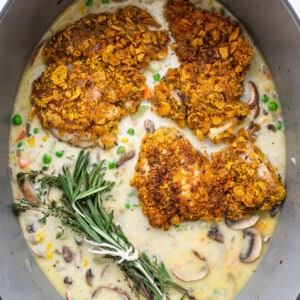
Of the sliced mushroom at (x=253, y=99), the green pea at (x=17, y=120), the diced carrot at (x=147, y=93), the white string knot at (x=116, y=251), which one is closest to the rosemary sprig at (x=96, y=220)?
the white string knot at (x=116, y=251)

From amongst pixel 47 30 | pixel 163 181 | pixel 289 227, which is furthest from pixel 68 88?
pixel 289 227

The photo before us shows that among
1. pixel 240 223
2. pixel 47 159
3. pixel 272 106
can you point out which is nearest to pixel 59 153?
pixel 47 159

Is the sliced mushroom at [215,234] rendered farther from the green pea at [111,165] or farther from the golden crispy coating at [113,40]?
the golden crispy coating at [113,40]

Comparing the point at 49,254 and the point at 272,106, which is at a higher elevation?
the point at 272,106

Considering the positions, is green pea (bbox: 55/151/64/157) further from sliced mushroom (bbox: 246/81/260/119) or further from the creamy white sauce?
sliced mushroom (bbox: 246/81/260/119)

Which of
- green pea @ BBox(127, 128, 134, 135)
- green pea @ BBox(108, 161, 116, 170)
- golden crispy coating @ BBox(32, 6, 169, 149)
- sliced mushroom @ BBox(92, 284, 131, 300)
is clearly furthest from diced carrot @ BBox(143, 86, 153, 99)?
sliced mushroom @ BBox(92, 284, 131, 300)

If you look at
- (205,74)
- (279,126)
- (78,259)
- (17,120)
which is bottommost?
(78,259)

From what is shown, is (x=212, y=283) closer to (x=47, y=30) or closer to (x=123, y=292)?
(x=123, y=292)

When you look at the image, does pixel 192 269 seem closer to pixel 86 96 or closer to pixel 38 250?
pixel 38 250
